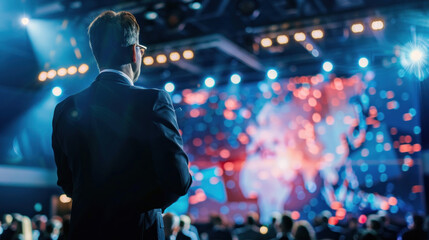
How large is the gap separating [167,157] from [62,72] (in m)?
7.52

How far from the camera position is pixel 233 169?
12.0m

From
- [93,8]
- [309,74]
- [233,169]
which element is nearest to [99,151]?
[93,8]

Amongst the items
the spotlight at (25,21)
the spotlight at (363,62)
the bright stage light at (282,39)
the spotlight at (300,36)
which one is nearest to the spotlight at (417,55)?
the spotlight at (363,62)

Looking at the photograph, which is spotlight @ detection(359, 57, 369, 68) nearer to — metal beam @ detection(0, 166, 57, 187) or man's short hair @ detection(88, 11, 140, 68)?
man's short hair @ detection(88, 11, 140, 68)

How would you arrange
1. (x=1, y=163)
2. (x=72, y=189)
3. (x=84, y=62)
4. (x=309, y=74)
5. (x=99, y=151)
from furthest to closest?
(x=1, y=163)
(x=309, y=74)
(x=84, y=62)
(x=72, y=189)
(x=99, y=151)

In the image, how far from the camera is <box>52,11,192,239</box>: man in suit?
1.09 meters

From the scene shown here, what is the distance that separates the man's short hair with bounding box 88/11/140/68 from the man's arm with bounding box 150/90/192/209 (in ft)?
0.71

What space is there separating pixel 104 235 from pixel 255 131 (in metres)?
10.6

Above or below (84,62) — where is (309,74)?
below

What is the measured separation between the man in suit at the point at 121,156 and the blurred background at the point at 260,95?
16.3 feet

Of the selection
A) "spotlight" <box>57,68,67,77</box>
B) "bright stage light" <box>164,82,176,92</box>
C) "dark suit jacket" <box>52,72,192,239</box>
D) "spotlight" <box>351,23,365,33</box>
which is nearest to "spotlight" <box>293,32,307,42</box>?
"spotlight" <box>351,23,365,33</box>

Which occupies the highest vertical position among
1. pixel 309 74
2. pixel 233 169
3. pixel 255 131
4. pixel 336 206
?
pixel 309 74

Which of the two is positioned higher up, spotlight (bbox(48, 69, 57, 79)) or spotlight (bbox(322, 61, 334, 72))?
spotlight (bbox(48, 69, 57, 79))

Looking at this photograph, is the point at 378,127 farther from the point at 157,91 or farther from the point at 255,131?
the point at 157,91
